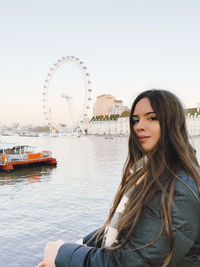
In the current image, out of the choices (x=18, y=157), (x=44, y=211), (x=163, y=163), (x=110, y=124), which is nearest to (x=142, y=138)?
A: (x=163, y=163)

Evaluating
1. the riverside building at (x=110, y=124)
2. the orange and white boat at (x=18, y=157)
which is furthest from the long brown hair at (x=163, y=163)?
the riverside building at (x=110, y=124)

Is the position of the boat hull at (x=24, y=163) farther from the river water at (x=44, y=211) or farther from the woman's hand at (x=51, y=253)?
the woman's hand at (x=51, y=253)

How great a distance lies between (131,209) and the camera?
4.30 ft

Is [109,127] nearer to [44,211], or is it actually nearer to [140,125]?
[44,211]

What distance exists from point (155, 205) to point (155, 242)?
0.15 metres

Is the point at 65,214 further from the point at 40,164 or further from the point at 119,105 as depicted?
the point at 119,105

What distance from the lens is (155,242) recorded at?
46.3 inches

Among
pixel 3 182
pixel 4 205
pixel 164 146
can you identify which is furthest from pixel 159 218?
pixel 3 182

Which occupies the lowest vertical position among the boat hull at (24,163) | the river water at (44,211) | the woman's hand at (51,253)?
the river water at (44,211)

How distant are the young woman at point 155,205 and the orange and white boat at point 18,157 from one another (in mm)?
22648

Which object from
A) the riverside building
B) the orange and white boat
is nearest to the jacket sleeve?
the orange and white boat

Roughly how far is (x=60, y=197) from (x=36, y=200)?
3.90 feet

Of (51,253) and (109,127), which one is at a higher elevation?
(109,127)

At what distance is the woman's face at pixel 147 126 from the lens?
1401 millimetres
